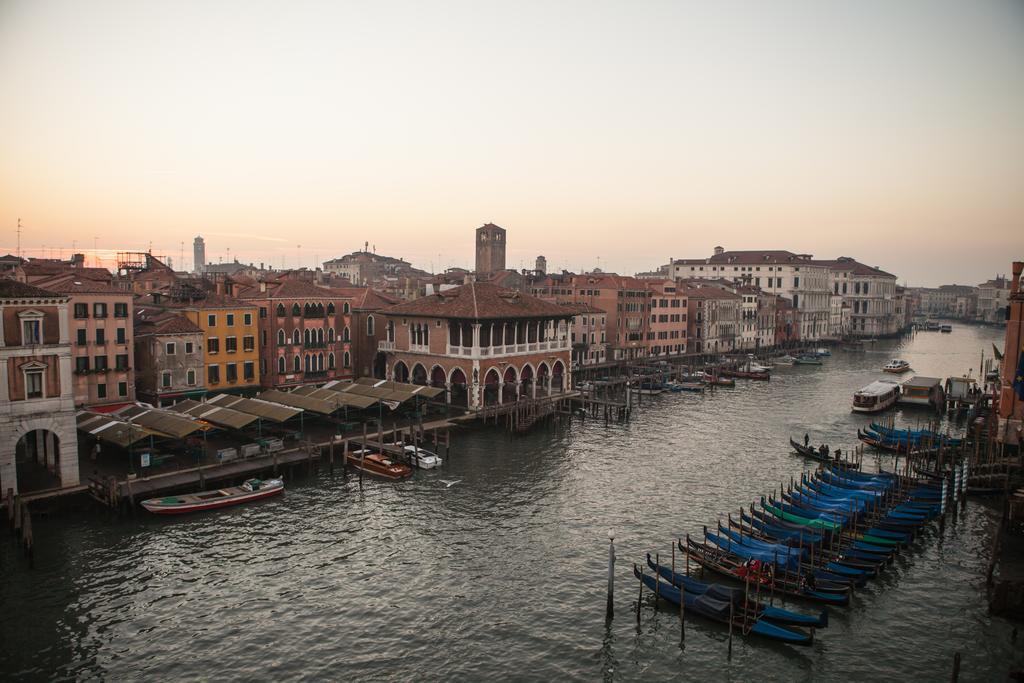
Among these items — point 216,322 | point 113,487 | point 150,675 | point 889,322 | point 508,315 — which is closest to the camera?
point 150,675

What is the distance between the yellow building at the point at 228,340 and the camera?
44531 mm

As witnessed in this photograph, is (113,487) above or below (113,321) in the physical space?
below

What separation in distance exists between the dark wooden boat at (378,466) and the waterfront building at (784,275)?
8614 centimetres

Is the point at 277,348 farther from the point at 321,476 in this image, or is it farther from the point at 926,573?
the point at 926,573

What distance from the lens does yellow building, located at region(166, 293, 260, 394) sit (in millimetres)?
44531

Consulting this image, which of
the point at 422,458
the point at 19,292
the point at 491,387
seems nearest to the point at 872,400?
the point at 491,387

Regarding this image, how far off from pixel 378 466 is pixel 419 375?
648 inches

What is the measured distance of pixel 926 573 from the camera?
79.8ft

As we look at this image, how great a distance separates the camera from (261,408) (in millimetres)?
37906

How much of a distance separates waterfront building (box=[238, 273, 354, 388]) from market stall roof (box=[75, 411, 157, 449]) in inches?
557

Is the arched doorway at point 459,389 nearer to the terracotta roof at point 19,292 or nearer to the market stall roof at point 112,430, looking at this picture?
the market stall roof at point 112,430

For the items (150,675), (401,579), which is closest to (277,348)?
(401,579)

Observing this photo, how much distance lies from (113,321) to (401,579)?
1011 inches

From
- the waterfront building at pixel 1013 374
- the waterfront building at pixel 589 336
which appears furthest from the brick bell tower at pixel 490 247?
the waterfront building at pixel 1013 374
